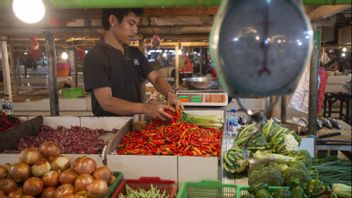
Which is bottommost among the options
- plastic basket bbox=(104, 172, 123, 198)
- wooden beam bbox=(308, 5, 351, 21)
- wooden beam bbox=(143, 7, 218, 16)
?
plastic basket bbox=(104, 172, 123, 198)

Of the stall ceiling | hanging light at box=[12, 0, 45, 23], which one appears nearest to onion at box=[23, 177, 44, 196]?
hanging light at box=[12, 0, 45, 23]

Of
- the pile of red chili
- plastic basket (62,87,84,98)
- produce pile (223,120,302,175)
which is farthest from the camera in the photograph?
plastic basket (62,87,84,98)

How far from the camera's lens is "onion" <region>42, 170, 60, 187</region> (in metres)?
2.16

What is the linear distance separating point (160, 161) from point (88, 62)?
5.13ft

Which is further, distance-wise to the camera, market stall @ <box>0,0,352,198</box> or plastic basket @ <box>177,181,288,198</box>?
plastic basket @ <box>177,181,288,198</box>

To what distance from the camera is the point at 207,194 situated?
237cm

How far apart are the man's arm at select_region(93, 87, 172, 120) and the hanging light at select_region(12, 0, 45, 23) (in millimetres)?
927

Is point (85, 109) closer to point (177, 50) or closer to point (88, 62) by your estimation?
point (177, 50)

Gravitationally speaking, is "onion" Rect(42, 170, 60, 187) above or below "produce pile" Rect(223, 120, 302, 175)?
above

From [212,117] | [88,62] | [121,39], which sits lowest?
[212,117]

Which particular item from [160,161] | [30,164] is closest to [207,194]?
[160,161]

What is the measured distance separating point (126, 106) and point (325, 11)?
2570 mm

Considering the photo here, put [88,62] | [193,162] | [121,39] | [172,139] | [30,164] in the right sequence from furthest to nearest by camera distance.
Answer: [121,39], [88,62], [172,139], [193,162], [30,164]

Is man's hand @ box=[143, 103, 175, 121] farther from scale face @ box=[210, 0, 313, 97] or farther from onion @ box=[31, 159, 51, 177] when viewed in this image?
scale face @ box=[210, 0, 313, 97]
